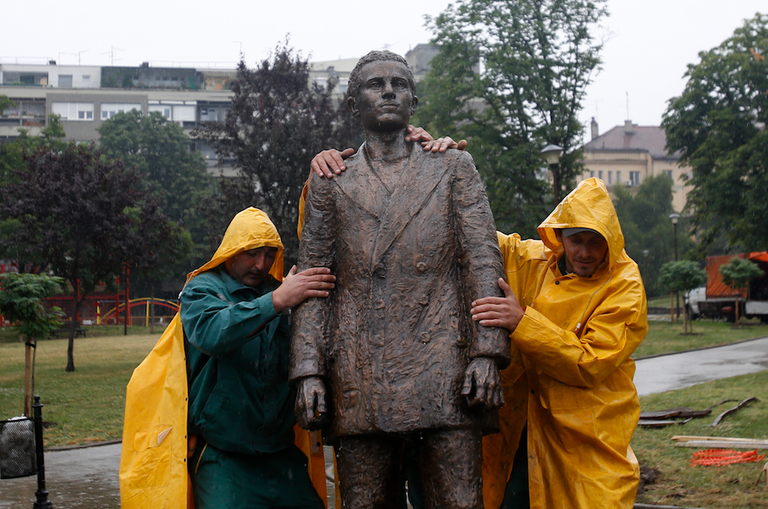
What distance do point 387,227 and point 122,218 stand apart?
1461 cm

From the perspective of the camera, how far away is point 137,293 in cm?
4222

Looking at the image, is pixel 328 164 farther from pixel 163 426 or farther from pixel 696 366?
pixel 696 366

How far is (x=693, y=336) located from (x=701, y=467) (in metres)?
16.7

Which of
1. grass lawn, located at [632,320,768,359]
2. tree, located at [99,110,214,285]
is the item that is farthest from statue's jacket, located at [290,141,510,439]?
tree, located at [99,110,214,285]

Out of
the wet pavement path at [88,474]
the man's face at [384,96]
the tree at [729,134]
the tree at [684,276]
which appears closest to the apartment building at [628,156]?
the tree at [729,134]

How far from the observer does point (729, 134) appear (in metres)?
28.9

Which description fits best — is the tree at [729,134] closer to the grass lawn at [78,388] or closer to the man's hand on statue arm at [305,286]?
the grass lawn at [78,388]

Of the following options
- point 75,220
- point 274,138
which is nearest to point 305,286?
point 274,138

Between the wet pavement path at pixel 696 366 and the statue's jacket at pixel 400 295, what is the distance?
926 centimetres

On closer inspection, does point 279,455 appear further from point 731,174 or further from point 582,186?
point 731,174

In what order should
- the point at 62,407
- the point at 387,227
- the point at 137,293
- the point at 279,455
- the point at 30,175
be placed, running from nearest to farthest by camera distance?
the point at 387,227 < the point at 279,455 < the point at 62,407 < the point at 30,175 < the point at 137,293

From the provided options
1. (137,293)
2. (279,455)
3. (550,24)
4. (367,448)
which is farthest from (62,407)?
(137,293)

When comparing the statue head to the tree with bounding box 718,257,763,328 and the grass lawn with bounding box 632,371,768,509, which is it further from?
the tree with bounding box 718,257,763,328

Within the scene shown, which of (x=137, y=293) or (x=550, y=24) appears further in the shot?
(x=137, y=293)
